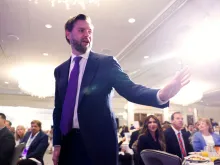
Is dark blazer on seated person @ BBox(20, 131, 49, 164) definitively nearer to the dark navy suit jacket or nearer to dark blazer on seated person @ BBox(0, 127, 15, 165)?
dark blazer on seated person @ BBox(0, 127, 15, 165)

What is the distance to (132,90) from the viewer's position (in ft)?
2.48

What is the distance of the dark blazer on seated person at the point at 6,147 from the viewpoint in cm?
324

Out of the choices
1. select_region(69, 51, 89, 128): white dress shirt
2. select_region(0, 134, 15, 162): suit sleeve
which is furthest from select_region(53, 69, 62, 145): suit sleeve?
select_region(0, 134, 15, 162): suit sleeve

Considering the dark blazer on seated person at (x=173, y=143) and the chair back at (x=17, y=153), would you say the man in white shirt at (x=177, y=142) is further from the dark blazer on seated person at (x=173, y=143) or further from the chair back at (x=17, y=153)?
the chair back at (x=17, y=153)

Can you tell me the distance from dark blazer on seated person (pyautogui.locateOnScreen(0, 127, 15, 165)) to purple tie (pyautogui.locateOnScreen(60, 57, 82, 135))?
287 cm

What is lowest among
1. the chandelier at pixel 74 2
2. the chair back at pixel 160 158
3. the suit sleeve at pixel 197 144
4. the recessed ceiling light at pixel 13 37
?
the suit sleeve at pixel 197 144

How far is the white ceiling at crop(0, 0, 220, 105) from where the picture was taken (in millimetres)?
3869

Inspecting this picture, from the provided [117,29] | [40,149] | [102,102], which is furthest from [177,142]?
[117,29]

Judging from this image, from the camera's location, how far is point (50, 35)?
16.0ft

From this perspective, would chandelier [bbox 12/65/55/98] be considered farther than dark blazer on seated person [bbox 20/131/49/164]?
Yes

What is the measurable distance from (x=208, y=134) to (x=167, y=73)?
4075mm

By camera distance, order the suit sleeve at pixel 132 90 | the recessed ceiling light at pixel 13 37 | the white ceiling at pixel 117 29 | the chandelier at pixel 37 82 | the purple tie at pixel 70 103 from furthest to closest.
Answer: the chandelier at pixel 37 82 → the recessed ceiling light at pixel 13 37 → the white ceiling at pixel 117 29 → the purple tie at pixel 70 103 → the suit sleeve at pixel 132 90

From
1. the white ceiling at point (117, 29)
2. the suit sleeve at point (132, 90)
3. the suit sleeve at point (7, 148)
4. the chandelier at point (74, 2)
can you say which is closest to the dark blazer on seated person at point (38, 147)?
the suit sleeve at point (7, 148)

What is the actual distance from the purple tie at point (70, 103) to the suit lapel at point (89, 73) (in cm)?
5
